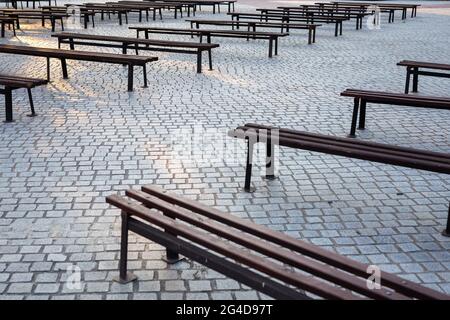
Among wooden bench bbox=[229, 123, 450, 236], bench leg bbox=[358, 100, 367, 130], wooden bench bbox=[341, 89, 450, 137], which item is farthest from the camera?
bench leg bbox=[358, 100, 367, 130]

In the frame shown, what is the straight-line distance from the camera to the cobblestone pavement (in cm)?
344

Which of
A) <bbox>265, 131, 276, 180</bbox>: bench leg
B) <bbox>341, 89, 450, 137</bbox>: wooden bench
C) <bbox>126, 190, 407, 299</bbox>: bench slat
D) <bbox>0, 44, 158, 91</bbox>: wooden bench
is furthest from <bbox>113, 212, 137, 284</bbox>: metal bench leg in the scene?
<bbox>0, 44, 158, 91</bbox>: wooden bench

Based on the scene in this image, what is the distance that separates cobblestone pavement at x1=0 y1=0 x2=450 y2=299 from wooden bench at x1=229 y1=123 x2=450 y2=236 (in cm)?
40

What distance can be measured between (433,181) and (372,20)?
17188 millimetres

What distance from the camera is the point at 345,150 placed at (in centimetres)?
436

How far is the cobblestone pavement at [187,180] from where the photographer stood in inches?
135

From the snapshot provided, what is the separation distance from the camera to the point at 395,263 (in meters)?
3.54

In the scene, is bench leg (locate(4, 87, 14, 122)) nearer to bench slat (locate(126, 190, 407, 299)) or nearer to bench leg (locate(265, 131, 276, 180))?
bench leg (locate(265, 131, 276, 180))

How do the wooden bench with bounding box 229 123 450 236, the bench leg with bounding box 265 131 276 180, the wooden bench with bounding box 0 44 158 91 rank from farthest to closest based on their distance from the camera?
the wooden bench with bounding box 0 44 158 91 < the bench leg with bounding box 265 131 276 180 < the wooden bench with bounding box 229 123 450 236

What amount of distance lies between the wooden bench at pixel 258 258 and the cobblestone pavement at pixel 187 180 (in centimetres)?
37

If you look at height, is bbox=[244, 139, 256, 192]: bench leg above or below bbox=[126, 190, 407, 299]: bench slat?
below

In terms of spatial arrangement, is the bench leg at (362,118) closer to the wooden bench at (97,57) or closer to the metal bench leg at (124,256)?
the wooden bench at (97,57)

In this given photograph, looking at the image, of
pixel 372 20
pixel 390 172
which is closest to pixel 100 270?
pixel 390 172
